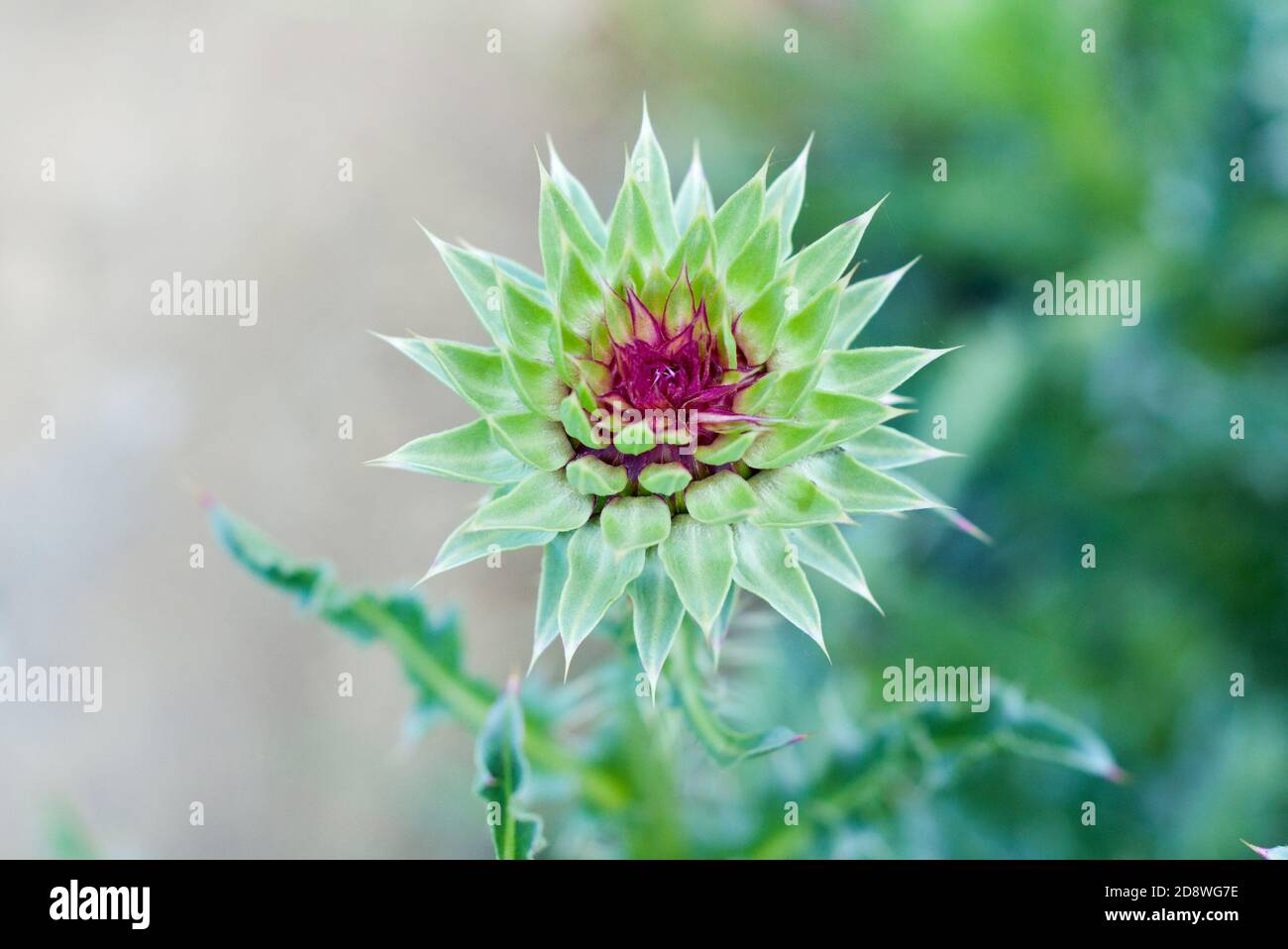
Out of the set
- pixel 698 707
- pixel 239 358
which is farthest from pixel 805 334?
pixel 239 358

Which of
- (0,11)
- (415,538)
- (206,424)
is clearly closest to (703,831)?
(415,538)

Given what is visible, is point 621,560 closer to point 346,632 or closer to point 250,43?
point 346,632

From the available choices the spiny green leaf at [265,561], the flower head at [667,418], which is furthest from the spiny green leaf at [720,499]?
the spiny green leaf at [265,561]

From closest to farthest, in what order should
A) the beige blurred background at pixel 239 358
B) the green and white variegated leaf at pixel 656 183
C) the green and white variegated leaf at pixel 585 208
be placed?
the green and white variegated leaf at pixel 656 183, the green and white variegated leaf at pixel 585 208, the beige blurred background at pixel 239 358

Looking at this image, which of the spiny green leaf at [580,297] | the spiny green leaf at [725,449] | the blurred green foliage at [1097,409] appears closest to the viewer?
the spiny green leaf at [725,449]

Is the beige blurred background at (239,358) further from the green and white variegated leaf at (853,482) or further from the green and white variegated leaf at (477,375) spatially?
the green and white variegated leaf at (853,482)

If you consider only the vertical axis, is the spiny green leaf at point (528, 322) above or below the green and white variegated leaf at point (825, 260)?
below

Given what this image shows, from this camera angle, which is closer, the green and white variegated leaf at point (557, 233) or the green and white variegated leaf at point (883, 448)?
the green and white variegated leaf at point (557, 233)
